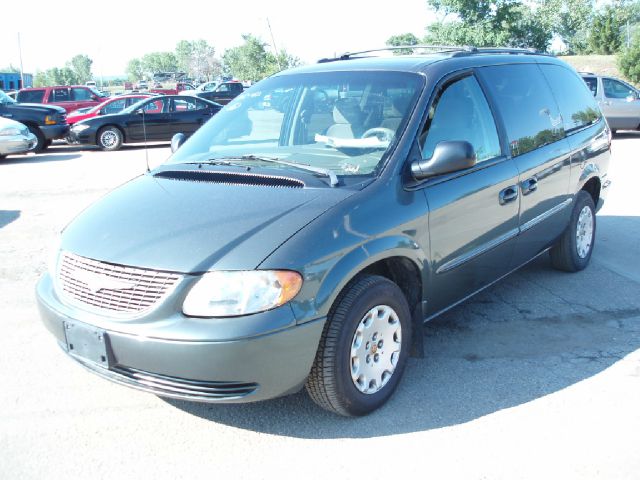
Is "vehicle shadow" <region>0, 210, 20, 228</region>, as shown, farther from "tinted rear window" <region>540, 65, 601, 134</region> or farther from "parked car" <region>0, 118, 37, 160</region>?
"tinted rear window" <region>540, 65, 601, 134</region>

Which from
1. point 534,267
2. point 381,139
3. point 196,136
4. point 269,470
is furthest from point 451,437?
point 534,267

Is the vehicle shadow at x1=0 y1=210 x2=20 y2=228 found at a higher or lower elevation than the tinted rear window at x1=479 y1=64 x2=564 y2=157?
lower

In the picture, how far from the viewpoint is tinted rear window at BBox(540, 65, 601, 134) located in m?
5.28

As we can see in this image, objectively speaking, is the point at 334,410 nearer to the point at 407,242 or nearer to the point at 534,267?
the point at 407,242

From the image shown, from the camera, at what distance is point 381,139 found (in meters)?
3.75

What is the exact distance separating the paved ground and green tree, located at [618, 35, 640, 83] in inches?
1264

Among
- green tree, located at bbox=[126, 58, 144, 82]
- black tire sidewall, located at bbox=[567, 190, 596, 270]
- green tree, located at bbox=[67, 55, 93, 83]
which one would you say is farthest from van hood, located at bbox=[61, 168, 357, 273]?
green tree, located at bbox=[126, 58, 144, 82]

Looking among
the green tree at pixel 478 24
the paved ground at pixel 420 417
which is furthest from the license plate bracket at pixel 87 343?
the green tree at pixel 478 24

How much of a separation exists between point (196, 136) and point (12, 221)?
15.8 ft

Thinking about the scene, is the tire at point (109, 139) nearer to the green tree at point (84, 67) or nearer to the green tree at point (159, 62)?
the green tree at point (84, 67)

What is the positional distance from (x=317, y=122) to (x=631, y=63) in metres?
34.3

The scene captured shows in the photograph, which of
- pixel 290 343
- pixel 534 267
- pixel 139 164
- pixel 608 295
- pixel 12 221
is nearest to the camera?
pixel 290 343

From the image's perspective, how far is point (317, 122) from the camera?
414cm

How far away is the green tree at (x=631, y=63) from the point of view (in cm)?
3294
